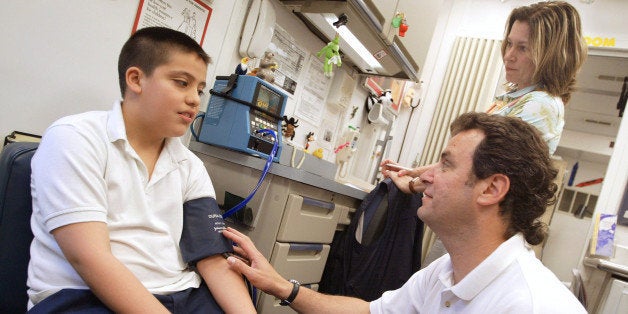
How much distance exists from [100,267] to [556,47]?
148cm

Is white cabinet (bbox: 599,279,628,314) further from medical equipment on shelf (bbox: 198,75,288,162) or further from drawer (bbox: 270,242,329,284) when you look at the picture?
medical equipment on shelf (bbox: 198,75,288,162)

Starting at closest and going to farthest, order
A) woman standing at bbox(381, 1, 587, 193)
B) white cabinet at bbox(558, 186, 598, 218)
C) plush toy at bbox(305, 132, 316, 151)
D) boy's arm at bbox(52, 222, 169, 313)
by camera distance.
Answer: boy's arm at bbox(52, 222, 169, 313)
woman standing at bbox(381, 1, 587, 193)
plush toy at bbox(305, 132, 316, 151)
white cabinet at bbox(558, 186, 598, 218)

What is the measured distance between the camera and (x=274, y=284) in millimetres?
1012

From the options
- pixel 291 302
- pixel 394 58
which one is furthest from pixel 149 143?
pixel 394 58

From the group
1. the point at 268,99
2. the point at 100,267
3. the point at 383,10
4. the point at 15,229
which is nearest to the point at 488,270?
the point at 100,267

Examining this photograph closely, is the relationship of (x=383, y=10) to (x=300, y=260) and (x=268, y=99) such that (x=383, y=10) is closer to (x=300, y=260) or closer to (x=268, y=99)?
(x=268, y=99)

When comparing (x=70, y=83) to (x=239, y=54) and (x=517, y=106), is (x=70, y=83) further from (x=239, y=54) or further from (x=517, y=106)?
(x=517, y=106)

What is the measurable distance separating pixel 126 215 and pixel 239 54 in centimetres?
126

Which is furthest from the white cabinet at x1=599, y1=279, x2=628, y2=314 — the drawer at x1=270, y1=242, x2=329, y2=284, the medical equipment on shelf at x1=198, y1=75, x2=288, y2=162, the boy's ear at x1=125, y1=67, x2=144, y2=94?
the boy's ear at x1=125, y1=67, x2=144, y2=94

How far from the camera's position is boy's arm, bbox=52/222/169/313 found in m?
0.69

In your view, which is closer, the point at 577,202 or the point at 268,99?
the point at 268,99

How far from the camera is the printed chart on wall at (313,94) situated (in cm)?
236

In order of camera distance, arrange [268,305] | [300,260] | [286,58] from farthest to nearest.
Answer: [286,58] < [300,260] < [268,305]

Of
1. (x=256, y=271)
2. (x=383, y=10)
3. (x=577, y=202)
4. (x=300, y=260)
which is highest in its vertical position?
(x=383, y=10)
